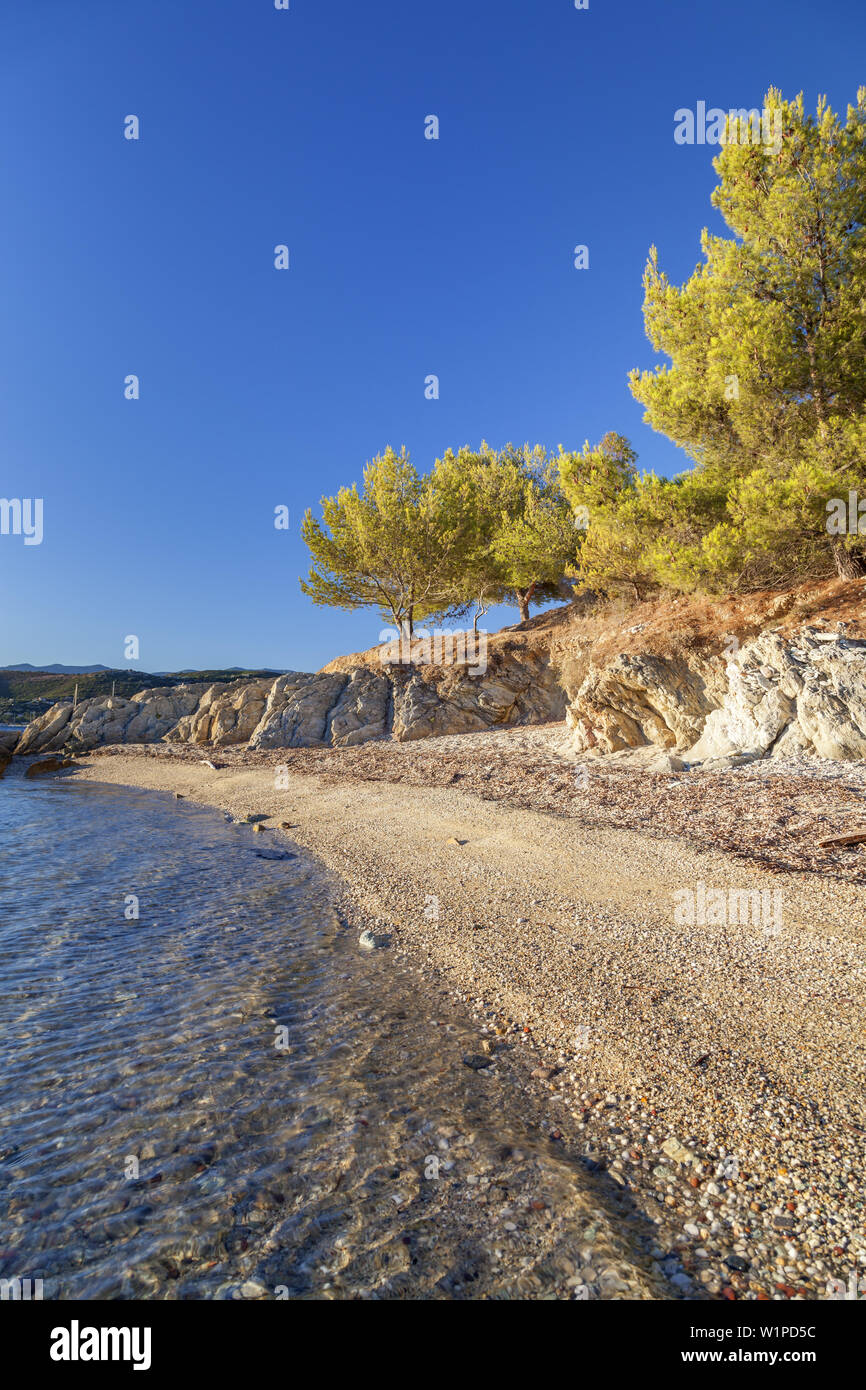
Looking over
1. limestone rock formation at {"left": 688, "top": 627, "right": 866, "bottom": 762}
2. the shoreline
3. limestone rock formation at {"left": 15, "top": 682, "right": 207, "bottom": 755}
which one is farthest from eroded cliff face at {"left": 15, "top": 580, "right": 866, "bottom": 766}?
limestone rock formation at {"left": 15, "top": 682, "right": 207, "bottom": 755}

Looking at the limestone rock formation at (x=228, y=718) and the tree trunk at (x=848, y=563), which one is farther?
the limestone rock formation at (x=228, y=718)

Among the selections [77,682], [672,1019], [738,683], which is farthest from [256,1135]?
[77,682]

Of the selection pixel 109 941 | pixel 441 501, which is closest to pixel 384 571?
pixel 441 501

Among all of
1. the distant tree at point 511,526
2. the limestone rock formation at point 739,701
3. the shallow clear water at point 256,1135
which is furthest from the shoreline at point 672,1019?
the distant tree at point 511,526

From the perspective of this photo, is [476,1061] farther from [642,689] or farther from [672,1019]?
[642,689]

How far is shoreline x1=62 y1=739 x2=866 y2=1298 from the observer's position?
3.39 m

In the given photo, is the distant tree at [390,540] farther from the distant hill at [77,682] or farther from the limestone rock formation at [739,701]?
the distant hill at [77,682]

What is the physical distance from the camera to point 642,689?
1980 centimetres

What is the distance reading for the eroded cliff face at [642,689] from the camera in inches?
597

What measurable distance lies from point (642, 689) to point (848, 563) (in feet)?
24.1

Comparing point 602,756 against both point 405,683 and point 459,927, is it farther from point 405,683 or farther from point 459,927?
point 405,683

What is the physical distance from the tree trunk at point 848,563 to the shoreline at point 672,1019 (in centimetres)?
1258

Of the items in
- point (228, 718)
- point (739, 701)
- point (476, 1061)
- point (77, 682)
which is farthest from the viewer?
point (77, 682)
